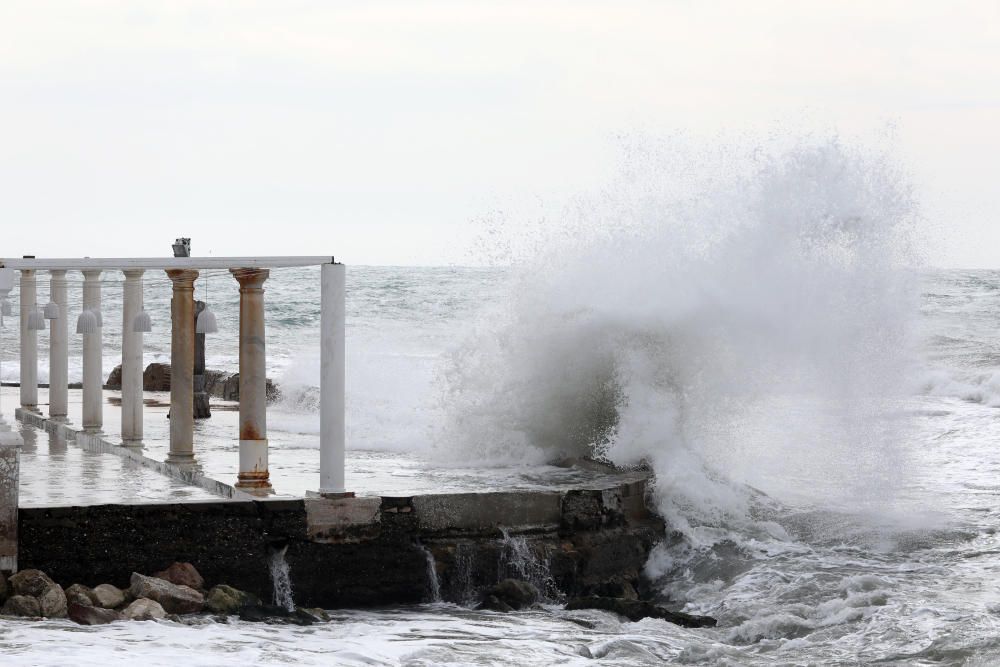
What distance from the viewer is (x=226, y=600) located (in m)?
10.3

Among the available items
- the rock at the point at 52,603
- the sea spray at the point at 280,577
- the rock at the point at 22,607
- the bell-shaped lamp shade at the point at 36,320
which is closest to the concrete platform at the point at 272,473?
the sea spray at the point at 280,577

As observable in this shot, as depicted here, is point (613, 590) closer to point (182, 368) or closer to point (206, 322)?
point (182, 368)

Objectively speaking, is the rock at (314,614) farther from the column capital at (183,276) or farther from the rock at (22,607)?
the column capital at (183,276)

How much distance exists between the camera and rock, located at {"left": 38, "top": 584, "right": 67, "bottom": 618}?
9.57 meters

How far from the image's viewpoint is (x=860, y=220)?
16.5 m

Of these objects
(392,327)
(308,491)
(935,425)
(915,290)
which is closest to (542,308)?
(915,290)

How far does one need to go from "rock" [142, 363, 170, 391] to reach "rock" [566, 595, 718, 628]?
16.7 m

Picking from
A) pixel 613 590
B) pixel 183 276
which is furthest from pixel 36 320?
pixel 613 590

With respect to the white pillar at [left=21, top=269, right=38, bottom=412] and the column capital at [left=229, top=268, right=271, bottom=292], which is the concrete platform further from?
the white pillar at [left=21, top=269, right=38, bottom=412]

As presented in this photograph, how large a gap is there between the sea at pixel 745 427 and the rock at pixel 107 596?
2.26ft

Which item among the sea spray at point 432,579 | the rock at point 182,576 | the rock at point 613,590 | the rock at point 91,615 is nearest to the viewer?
the rock at point 91,615

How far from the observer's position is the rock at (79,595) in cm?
976

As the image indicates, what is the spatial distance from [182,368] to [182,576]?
393 centimetres

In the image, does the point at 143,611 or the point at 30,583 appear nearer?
the point at 143,611
